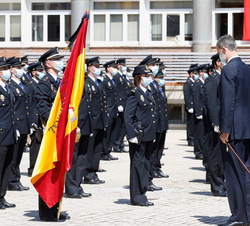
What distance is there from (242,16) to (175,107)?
4.63m

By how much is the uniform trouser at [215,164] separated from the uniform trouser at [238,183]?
112 inches

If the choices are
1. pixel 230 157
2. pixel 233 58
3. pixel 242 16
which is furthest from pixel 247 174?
pixel 242 16

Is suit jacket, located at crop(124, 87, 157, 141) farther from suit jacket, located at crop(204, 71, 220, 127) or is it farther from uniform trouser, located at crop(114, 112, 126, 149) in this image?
uniform trouser, located at crop(114, 112, 126, 149)

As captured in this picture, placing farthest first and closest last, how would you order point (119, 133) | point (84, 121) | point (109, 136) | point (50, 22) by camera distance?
point (50, 22)
point (119, 133)
point (109, 136)
point (84, 121)

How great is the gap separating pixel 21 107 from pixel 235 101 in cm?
536

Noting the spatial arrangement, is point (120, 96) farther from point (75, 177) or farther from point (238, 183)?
point (238, 183)

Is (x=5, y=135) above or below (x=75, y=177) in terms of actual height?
above

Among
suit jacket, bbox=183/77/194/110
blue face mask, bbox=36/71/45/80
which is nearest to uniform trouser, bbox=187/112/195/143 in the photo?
suit jacket, bbox=183/77/194/110

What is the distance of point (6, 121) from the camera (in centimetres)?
1101

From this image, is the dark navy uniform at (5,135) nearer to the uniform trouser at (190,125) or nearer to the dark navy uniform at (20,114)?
the dark navy uniform at (20,114)

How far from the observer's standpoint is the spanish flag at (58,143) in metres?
10.0

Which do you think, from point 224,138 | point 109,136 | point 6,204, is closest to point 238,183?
point 224,138

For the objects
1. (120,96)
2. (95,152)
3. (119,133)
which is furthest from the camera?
(119,133)

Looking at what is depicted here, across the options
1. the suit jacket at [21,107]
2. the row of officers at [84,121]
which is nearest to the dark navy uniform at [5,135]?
the row of officers at [84,121]
